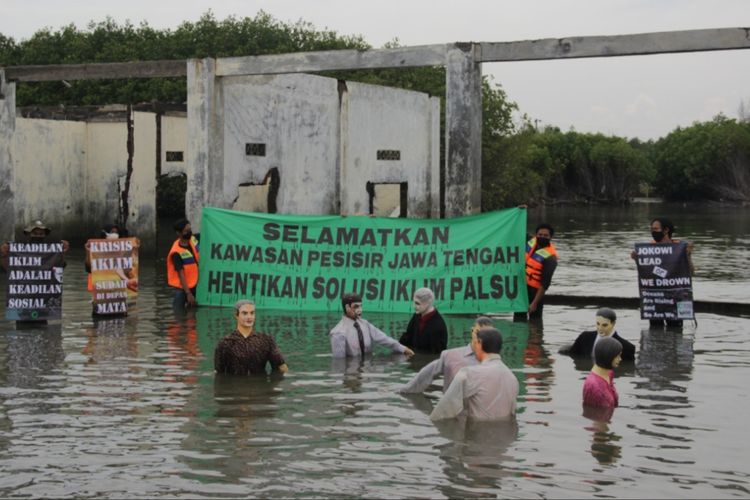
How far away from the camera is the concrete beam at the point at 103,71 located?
24797 mm

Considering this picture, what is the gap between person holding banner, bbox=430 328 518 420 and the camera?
10727 millimetres

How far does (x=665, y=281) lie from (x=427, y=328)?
455cm

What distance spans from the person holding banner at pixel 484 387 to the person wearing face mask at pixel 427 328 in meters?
3.70

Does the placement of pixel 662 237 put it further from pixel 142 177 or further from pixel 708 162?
pixel 708 162

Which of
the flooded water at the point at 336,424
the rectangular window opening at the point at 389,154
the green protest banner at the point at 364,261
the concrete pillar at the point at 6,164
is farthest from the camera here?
the rectangular window opening at the point at 389,154

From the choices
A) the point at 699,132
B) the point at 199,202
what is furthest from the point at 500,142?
the point at 699,132

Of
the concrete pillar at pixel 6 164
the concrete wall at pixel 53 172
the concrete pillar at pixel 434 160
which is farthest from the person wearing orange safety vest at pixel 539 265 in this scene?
the concrete wall at pixel 53 172

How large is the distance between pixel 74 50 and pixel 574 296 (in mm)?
41365

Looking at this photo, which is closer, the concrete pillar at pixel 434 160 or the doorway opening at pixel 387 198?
the doorway opening at pixel 387 198

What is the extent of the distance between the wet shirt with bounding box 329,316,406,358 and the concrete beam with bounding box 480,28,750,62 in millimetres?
7993

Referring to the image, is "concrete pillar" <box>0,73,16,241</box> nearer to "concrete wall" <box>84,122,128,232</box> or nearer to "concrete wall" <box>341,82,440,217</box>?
"concrete wall" <box>341,82,440,217</box>

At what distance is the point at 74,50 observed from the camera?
57.8 metres

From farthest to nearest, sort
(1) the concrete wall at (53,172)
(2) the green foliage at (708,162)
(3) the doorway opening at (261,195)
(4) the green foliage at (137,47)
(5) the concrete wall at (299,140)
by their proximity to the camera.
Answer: (2) the green foliage at (708,162) < (4) the green foliage at (137,47) < (1) the concrete wall at (53,172) < (3) the doorway opening at (261,195) < (5) the concrete wall at (299,140)

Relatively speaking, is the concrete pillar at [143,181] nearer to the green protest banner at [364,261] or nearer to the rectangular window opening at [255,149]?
the rectangular window opening at [255,149]
